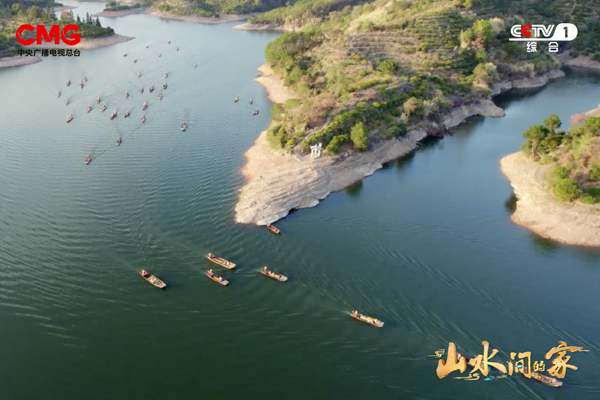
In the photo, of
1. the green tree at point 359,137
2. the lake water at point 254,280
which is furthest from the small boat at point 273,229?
the green tree at point 359,137

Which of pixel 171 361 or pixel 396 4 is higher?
pixel 396 4

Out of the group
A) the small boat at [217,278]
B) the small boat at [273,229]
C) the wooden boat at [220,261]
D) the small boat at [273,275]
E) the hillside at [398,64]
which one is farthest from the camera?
the hillside at [398,64]

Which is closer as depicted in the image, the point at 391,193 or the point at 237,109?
the point at 391,193

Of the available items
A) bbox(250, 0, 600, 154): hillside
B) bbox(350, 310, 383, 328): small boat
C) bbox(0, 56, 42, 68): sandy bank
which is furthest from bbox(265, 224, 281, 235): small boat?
bbox(0, 56, 42, 68): sandy bank

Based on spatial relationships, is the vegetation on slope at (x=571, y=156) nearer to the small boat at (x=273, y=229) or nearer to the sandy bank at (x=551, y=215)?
the sandy bank at (x=551, y=215)

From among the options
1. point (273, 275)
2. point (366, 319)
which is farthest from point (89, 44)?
point (366, 319)

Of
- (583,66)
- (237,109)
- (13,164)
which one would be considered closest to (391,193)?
(237,109)

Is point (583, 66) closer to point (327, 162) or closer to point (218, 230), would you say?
point (327, 162)

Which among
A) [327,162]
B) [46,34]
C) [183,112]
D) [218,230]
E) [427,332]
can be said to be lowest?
[427,332]
